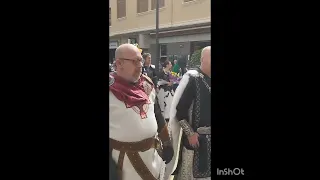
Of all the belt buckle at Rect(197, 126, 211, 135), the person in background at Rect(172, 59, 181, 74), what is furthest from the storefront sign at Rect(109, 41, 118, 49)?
the belt buckle at Rect(197, 126, 211, 135)

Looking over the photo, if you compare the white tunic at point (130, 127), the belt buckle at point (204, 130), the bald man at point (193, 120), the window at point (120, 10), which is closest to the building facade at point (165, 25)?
the window at point (120, 10)

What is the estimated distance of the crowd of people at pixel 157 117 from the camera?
97.6 inches

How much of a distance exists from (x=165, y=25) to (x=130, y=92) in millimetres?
434

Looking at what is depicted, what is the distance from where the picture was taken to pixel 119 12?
2506 millimetres

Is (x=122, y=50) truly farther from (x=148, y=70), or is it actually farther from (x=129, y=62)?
(x=148, y=70)

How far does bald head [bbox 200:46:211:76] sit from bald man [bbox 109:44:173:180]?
1.02 ft

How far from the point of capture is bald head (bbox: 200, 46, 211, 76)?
251cm

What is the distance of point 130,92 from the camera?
2.49 m

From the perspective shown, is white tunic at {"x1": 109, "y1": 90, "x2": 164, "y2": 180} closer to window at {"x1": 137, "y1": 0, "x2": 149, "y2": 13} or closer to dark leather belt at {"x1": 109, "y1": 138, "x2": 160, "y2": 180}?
dark leather belt at {"x1": 109, "y1": 138, "x2": 160, "y2": 180}

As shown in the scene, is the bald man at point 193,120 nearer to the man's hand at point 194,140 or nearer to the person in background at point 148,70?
the man's hand at point 194,140
